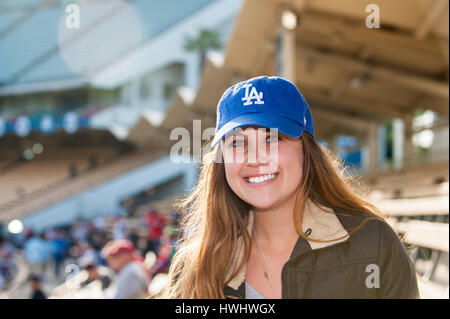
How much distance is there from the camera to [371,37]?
6.82 metres

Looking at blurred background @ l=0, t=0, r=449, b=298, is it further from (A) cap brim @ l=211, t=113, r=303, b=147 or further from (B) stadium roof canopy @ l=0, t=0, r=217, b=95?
(A) cap brim @ l=211, t=113, r=303, b=147

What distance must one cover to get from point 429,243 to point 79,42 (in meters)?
35.8

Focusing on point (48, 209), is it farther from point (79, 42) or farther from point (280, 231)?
point (280, 231)

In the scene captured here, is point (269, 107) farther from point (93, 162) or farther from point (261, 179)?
point (93, 162)

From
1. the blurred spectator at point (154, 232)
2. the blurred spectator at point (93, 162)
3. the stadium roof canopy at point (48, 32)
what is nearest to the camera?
the blurred spectator at point (154, 232)

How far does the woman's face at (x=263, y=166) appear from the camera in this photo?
4.25 feet

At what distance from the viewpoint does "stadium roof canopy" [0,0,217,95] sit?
106ft

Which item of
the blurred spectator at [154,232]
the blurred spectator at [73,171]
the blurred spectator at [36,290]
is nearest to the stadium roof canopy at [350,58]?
the blurred spectator at [154,232]

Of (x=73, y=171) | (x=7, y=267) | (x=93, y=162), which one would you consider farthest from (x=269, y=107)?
(x=93, y=162)

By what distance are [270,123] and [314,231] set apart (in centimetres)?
32

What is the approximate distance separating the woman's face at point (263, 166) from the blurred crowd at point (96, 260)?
3.78 m

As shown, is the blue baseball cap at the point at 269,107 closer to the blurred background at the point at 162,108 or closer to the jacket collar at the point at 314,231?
the jacket collar at the point at 314,231

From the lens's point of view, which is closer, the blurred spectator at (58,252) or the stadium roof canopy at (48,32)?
the blurred spectator at (58,252)
